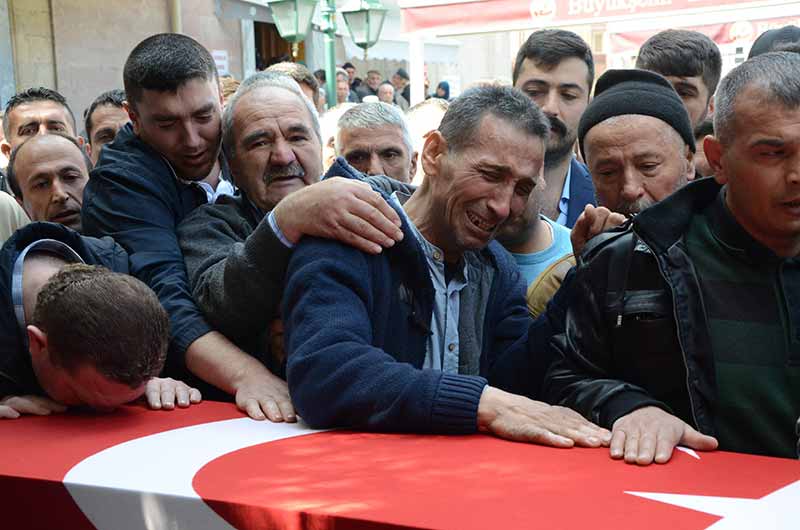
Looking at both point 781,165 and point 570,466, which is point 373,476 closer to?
→ point 570,466

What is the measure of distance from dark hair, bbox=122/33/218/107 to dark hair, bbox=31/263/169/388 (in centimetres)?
115

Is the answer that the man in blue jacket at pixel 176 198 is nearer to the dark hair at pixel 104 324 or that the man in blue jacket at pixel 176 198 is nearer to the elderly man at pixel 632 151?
the dark hair at pixel 104 324

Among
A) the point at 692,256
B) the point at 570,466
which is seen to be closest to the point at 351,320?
the point at 570,466

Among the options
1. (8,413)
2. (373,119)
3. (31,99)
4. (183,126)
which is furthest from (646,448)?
(31,99)

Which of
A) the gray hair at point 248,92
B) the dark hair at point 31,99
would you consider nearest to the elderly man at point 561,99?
the gray hair at point 248,92

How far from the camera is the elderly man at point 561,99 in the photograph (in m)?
4.07

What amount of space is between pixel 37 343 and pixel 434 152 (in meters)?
1.14

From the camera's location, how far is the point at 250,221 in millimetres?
3162

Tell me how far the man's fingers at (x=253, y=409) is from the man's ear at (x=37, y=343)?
19.8 inches

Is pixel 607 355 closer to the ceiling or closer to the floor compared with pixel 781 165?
closer to the floor

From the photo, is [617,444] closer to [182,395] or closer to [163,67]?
[182,395]

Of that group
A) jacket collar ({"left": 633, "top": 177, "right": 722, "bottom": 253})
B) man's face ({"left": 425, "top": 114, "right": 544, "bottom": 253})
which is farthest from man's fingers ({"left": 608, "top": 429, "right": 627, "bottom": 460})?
man's face ({"left": 425, "top": 114, "right": 544, "bottom": 253})

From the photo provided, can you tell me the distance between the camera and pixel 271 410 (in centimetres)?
245

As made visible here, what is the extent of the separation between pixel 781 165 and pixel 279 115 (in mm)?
1614
